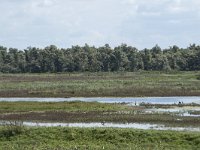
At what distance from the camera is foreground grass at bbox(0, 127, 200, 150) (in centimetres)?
2323

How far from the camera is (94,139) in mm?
25500

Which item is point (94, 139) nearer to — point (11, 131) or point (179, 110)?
point (11, 131)

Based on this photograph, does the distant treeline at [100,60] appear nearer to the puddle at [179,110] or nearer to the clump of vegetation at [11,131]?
the puddle at [179,110]

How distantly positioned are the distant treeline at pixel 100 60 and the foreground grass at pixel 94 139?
102253 millimetres

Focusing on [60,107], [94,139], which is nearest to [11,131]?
[94,139]

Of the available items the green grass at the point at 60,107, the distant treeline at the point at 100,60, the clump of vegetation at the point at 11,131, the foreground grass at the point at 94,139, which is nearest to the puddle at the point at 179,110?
the green grass at the point at 60,107

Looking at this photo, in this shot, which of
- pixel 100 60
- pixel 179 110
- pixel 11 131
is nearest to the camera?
pixel 11 131

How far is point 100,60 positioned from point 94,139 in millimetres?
109477

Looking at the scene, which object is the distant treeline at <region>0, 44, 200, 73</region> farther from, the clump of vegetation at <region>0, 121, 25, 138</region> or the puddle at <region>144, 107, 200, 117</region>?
the clump of vegetation at <region>0, 121, 25, 138</region>

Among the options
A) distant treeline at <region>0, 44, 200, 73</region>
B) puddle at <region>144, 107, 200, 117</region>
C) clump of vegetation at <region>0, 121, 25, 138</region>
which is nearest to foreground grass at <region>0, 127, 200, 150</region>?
clump of vegetation at <region>0, 121, 25, 138</region>

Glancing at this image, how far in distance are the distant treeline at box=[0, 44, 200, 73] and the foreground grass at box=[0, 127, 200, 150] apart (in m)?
102

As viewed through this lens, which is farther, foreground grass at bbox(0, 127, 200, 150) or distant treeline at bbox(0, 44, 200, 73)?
distant treeline at bbox(0, 44, 200, 73)

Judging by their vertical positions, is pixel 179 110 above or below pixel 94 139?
above

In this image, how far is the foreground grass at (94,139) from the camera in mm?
23234
